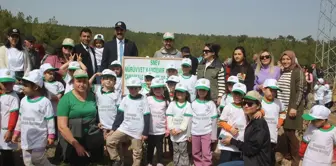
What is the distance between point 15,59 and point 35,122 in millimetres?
2370

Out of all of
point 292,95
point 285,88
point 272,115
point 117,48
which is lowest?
point 272,115

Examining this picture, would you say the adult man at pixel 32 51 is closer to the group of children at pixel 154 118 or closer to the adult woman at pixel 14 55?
the adult woman at pixel 14 55

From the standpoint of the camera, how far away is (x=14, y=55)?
21.9 feet

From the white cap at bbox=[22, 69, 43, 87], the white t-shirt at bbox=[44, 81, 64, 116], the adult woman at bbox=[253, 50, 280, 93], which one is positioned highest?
the adult woman at bbox=[253, 50, 280, 93]

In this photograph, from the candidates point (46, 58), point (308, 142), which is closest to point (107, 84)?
point (46, 58)

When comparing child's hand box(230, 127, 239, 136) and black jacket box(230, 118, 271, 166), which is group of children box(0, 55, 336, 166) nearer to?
child's hand box(230, 127, 239, 136)

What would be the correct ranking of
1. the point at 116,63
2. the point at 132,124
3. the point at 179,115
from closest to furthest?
the point at 132,124
the point at 179,115
the point at 116,63

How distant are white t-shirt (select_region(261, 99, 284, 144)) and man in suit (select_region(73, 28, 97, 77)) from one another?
3613 mm

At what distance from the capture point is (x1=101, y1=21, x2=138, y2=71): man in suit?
7.12 meters

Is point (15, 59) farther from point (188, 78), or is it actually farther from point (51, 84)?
point (188, 78)

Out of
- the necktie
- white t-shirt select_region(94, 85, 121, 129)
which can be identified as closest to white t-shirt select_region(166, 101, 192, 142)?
white t-shirt select_region(94, 85, 121, 129)

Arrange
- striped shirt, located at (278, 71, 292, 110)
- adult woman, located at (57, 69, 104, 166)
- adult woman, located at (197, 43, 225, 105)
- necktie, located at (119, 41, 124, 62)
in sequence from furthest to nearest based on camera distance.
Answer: necktie, located at (119, 41, 124, 62) < adult woman, located at (197, 43, 225, 105) < striped shirt, located at (278, 71, 292, 110) < adult woman, located at (57, 69, 104, 166)

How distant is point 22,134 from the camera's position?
489cm

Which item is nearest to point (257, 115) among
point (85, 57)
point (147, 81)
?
point (147, 81)
